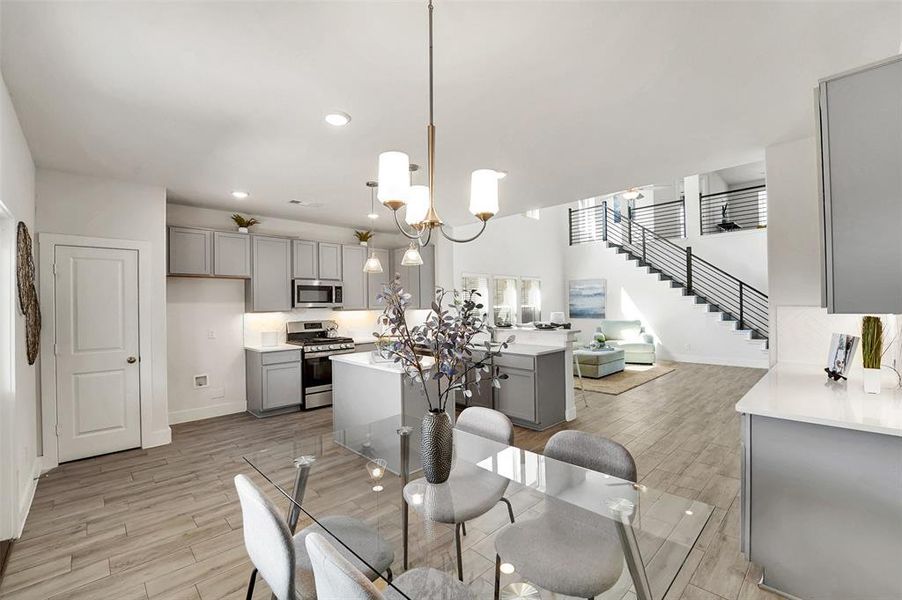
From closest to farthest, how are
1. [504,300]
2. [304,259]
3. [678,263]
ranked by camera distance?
1. [304,259]
2. [504,300]
3. [678,263]

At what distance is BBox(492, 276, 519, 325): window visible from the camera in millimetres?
8562

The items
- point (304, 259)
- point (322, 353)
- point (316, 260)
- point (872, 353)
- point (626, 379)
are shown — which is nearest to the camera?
point (872, 353)

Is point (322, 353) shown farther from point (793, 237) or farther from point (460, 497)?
point (793, 237)

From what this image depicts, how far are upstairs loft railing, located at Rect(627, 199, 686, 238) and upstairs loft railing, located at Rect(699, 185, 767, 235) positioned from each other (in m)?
0.45

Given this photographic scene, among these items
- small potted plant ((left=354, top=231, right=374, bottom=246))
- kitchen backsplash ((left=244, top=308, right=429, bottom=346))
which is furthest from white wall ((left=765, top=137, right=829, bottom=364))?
small potted plant ((left=354, top=231, right=374, bottom=246))

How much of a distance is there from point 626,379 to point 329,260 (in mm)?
5246

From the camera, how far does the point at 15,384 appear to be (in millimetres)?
2535

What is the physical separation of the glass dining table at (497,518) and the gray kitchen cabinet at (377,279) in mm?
4331

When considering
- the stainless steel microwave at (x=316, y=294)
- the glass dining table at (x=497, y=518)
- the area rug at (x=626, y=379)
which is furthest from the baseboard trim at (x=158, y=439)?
the area rug at (x=626, y=379)

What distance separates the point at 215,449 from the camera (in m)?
4.03

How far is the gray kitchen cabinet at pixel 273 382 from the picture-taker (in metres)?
5.08

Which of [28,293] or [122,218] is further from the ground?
[122,218]

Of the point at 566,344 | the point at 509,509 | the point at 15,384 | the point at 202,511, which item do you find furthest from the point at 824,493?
the point at 15,384

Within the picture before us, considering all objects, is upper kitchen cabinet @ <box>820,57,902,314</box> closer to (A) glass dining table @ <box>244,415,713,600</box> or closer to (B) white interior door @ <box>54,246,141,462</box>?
(A) glass dining table @ <box>244,415,713,600</box>
